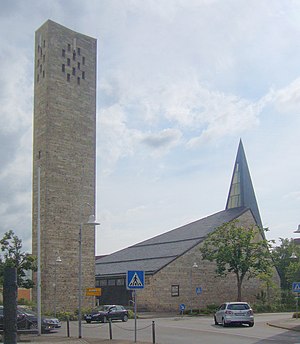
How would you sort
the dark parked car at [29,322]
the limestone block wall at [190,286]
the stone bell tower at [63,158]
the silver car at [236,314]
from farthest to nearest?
the limestone block wall at [190,286] < the stone bell tower at [63,158] < the silver car at [236,314] < the dark parked car at [29,322]

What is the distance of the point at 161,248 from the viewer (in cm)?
6506

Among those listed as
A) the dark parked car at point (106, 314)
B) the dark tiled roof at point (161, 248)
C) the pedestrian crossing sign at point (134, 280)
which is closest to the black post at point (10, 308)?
the pedestrian crossing sign at point (134, 280)

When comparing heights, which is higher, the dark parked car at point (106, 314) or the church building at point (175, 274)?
the church building at point (175, 274)

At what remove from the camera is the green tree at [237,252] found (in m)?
55.3

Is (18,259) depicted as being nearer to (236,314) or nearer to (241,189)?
(236,314)

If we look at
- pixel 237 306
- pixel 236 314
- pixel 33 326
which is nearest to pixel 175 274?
pixel 237 306

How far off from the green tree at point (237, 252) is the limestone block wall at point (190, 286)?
246 centimetres

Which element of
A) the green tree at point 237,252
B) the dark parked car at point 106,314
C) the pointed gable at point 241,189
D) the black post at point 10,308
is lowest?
the dark parked car at point 106,314

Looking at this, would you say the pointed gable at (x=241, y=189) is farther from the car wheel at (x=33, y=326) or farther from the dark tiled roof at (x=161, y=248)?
the car wheel at (x=33, y=326)

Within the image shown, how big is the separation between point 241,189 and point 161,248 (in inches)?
723

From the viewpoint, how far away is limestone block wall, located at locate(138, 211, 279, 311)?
179 ft

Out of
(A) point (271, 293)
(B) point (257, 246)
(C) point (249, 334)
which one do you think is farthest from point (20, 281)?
(A) point (271, 293)

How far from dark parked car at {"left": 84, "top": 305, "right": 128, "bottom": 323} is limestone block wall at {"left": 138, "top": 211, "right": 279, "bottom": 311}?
1184 centimetres

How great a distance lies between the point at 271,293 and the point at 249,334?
3924 centimetres
